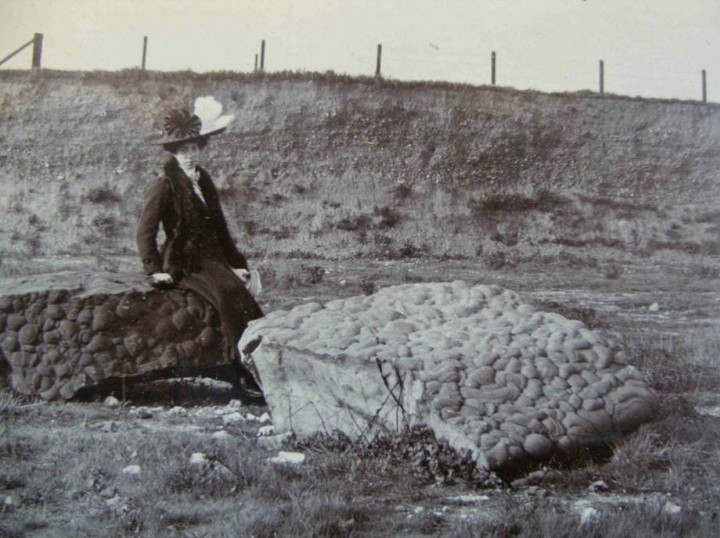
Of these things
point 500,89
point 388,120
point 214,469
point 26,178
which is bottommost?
point 214,469

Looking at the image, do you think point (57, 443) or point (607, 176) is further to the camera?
point (607, 176)

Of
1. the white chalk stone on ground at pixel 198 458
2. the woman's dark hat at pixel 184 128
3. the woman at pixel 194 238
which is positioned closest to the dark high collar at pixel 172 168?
the woman at pixel 194 238

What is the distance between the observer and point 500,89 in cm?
1908

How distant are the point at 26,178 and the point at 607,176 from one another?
11.4m

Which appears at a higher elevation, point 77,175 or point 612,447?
point 77,175

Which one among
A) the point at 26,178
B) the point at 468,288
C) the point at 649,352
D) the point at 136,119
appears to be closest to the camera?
the point at 468,288

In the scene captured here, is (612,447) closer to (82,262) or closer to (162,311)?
(162,311)

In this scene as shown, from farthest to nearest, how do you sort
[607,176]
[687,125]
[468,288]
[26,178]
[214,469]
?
[687,125]
[607,176]
[26,178]
[468,288]
[214,469]

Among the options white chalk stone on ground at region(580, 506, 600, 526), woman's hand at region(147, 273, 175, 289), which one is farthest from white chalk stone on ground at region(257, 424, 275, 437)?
white chalk stone on ground at region(580, 506, 600, 526)

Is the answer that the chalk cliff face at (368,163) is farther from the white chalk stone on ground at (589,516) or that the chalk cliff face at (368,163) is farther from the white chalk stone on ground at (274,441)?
the white chalk stone on ground at (589,516)

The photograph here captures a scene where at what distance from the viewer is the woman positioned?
552 cm

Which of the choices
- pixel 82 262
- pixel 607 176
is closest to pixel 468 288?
pixel 82 262

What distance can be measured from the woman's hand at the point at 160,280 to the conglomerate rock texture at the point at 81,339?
113 mm

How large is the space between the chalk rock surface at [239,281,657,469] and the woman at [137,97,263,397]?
0.71m
